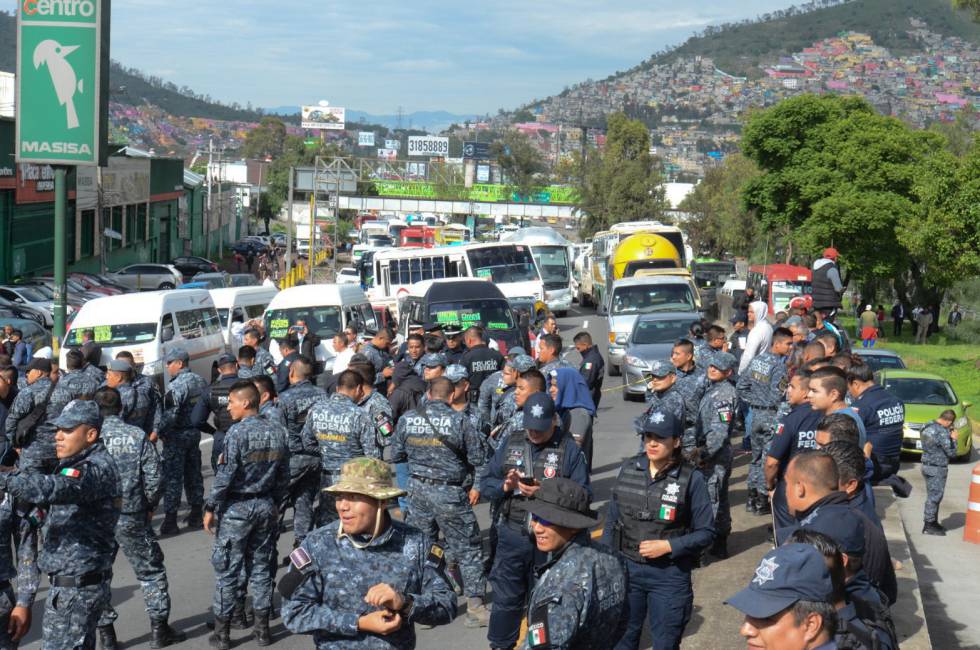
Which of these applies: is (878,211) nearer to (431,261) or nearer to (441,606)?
(431,261)

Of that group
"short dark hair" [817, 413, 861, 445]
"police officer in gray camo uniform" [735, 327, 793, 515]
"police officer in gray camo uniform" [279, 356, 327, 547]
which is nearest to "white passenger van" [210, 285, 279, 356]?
"police officer in gray camo uniform" [279, 356, 327, 547]

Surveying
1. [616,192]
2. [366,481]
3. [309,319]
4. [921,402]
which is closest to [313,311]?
[309,319]

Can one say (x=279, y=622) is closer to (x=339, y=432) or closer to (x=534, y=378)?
(x=339, y=432)

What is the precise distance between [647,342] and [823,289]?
569cm

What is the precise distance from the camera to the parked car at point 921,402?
18594mm

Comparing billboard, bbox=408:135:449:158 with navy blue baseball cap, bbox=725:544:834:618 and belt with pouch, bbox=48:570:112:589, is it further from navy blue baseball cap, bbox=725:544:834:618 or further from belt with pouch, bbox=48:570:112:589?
navy blue baseball cap, bbox=725:544:834:618

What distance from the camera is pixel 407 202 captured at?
3920 inches

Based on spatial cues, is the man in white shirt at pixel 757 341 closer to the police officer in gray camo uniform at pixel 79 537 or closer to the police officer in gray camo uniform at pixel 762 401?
the police officer in gray camo uniform at pixel 762 401

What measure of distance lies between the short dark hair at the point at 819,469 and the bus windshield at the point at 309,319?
1824 centimetres

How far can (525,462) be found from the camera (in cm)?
788

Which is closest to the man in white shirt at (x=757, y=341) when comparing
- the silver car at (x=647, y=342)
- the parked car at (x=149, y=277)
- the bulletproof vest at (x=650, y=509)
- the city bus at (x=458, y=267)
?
the silver car at (x=647, y=342)

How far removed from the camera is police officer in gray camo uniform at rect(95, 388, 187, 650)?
26.6 feet

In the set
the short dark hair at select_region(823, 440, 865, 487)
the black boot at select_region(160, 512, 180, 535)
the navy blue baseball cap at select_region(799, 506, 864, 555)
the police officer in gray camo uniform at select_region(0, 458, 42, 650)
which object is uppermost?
the short dark hair at select_region(823, 440, 865, 487)

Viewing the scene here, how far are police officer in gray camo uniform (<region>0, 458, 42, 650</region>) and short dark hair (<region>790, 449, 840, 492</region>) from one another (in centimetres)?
437
